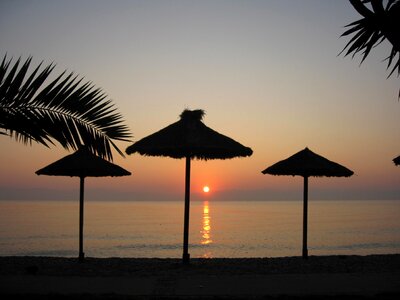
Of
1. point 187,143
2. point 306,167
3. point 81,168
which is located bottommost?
point 81,168

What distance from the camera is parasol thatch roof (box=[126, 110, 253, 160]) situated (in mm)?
10453

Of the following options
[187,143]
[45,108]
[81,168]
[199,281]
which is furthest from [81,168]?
[45,108]

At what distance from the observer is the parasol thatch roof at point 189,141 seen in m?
10.5

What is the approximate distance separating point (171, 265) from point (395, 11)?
7192 mm

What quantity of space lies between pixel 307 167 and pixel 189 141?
2894mm

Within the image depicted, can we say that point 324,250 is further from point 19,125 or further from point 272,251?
point 19,125

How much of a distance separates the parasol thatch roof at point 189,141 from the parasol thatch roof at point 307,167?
58.1 inches

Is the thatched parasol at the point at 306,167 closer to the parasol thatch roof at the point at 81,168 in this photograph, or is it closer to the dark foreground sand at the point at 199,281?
the dark foreground sand at the point at 199,281

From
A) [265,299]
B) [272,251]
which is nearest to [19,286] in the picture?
[265,299]

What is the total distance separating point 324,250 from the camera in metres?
35.4

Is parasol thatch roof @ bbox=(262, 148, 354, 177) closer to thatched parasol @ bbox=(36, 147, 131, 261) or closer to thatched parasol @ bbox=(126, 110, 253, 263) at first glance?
thatched parasol @ bbox=(126, 110, 253, 263)

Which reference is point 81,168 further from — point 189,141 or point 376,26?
point 376,26

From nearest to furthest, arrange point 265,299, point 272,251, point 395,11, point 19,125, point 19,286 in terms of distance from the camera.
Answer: point 19,125, point 395,11, point 265,299, point 19,286, point 272,251

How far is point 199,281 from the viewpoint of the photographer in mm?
7902
